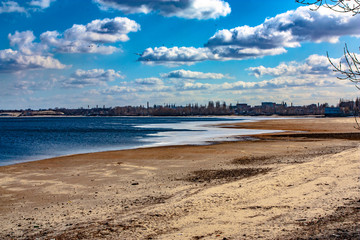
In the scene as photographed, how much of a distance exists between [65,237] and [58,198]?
4.99 meters

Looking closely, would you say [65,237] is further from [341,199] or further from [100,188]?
[341,199]

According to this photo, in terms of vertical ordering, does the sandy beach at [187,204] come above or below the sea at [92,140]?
above

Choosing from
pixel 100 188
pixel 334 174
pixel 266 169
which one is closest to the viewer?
pixel 334 174

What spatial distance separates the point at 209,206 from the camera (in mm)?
10359

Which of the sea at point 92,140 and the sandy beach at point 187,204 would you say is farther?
the sea at point 92,140

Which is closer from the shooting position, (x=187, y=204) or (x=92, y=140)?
(x=187, y=204)

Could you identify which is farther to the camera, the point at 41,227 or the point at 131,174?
the point at 131,174

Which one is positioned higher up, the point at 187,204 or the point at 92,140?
the point at 187,204

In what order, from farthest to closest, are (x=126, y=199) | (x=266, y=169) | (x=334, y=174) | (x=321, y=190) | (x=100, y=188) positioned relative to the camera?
(x=266, y=169), (x=100, y=188), (x=334, y=174), (x=126, y=199), (x=321, y=190)

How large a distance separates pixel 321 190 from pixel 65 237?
7826mm

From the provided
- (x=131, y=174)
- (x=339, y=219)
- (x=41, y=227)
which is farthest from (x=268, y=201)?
(x=131, y=174)

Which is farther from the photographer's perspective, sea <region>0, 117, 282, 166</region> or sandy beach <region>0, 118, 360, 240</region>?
sea <region>0, 117, 282, 166</region>

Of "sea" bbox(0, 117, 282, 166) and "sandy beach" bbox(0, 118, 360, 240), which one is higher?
"sandy beach" bbox(0, 118, 360, 240)

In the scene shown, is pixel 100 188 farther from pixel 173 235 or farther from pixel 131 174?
pixel 173 235
